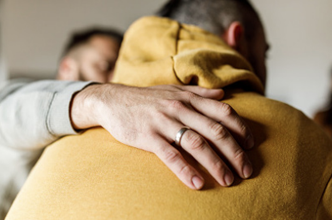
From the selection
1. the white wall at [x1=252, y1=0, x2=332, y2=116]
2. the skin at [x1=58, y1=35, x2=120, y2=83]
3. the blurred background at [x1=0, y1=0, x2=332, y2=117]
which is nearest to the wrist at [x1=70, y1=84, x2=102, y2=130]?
the skin at [x1=58, y1=35, x2=120, y2=83]

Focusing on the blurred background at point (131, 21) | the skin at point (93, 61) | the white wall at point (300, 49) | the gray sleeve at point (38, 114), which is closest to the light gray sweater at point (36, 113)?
the gray sleeve at point (38, 114)

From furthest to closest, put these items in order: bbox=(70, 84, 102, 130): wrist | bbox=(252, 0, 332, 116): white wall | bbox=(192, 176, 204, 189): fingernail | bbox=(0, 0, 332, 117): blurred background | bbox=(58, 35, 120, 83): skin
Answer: bbox=(252, 0, 332, 116): white wall
bbox=(0, 0, 332, 117): blurred background
bbox=(58, 35, 120, 83): skin
bbox=(70, 84, 102, 130): wrist
bbox=(192, 176, 204, 189): fingernail

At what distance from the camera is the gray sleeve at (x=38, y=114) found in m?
0.64

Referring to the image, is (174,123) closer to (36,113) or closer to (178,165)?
(178,165)

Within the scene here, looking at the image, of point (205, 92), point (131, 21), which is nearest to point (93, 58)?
point (131, 21)

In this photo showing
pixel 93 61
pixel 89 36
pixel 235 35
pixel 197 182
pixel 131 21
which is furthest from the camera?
pixel 131 21

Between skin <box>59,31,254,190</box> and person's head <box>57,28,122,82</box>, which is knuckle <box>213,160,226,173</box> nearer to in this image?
skin <box>59,31,254,190</box>

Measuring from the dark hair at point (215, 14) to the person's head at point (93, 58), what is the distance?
0.69 metres

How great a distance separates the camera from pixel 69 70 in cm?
166

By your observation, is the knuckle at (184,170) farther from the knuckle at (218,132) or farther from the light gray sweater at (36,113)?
the light gray sweater at (36,113)

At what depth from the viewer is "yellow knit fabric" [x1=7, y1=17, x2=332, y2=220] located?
1.56ft

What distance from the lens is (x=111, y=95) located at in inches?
22.9

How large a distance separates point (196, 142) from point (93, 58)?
4.13ft

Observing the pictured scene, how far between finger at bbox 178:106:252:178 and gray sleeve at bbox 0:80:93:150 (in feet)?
0.95
